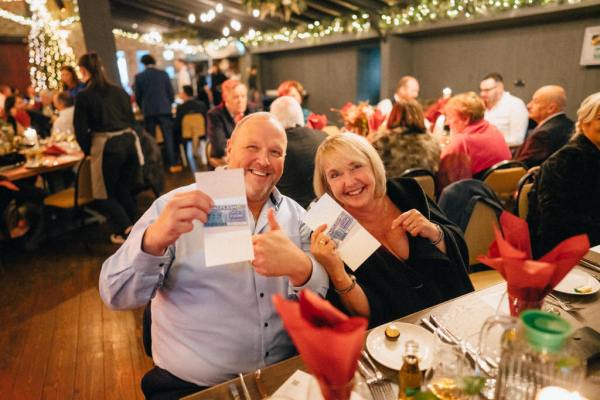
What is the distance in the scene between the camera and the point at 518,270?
0.88 metres

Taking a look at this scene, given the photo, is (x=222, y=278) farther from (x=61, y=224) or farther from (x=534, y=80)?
(x=534, y=80)

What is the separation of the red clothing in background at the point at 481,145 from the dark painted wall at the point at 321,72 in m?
6.49

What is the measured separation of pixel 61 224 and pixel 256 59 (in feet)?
29.1

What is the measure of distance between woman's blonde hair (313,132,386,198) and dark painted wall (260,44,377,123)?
823 cm

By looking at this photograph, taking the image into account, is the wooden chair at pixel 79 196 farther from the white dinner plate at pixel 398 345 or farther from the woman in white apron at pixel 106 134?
the white dinner plate at pixel 398 345

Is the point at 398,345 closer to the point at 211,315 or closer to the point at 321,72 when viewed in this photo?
the point at 211,315

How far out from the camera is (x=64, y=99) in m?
4.96

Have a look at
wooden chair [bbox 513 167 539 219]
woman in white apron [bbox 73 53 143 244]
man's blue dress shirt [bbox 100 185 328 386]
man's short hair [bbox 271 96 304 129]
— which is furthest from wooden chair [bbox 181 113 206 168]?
man's blue dress shirt [bbox 100 185 328 386]

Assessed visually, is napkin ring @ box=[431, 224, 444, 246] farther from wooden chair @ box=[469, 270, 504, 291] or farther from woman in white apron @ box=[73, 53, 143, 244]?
woman in white apron @ box=[73, 53, 143, 244]

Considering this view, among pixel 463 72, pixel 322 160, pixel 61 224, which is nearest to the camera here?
pixel 322 160

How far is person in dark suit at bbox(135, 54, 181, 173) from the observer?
21.7 feet

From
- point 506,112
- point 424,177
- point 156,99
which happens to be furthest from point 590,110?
point 156,99

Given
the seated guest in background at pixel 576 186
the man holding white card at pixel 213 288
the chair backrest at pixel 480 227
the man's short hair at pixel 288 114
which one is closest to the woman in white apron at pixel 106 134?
the man's short hair at pixel 288 114

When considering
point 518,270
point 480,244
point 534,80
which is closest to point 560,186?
point 480,244
